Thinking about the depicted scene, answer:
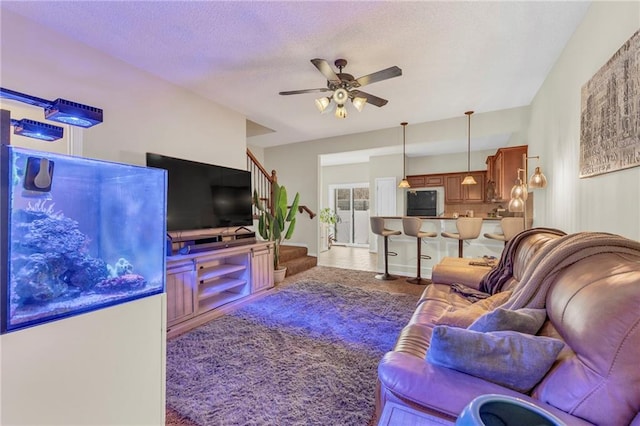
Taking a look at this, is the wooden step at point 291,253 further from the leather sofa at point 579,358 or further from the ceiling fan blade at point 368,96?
the leather sofa at point 579,358

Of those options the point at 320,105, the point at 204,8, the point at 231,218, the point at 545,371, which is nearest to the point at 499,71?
the point at 320,105

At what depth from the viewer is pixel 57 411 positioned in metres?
0.98

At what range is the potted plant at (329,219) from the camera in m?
7.91

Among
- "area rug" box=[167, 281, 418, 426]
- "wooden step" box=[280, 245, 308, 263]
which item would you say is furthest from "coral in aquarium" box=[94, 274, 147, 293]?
"wooden step" box=[280, 245, 308, 263]

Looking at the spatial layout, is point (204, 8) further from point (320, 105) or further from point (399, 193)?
point (399, 193)

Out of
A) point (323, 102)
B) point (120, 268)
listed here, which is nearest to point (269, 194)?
point (323, 102)

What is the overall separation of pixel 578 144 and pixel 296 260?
4.23 metres

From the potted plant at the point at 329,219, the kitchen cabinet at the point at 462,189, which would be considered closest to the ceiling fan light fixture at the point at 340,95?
the kitchen cabinet at the point at 462,189

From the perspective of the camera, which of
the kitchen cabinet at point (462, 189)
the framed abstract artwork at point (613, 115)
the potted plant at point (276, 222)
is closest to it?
the framed abstract artwork at point (613, 115)

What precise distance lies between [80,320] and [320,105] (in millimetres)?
2520

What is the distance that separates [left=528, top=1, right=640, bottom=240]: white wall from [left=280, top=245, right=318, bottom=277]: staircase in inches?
141

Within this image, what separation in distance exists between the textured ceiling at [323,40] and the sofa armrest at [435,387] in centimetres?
224

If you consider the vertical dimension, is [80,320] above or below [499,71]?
below

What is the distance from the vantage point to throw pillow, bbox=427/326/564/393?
0.92 m
